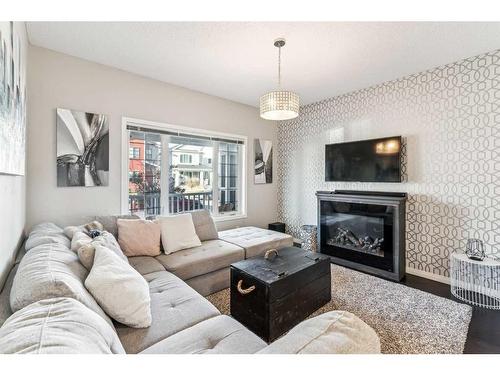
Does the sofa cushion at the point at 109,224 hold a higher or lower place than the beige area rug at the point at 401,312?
higher

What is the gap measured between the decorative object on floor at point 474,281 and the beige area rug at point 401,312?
0.35 meters

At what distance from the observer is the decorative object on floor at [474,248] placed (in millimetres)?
2396

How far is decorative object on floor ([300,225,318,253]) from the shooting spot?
12.5 ft

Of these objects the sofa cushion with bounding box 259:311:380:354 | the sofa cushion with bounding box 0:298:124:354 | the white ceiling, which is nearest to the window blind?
the white ceiling

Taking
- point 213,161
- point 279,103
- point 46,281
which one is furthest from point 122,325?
point 213,161

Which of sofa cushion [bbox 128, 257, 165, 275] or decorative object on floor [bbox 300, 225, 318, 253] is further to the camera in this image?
decorative object on floor [bbox 300, 225, 318, 253]

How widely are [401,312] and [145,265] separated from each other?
244cm

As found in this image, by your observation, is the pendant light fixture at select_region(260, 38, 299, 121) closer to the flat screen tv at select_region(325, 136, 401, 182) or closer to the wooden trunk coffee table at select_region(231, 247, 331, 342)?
the wooden trunk coffee table at select_region(231, 247, 331, 342)

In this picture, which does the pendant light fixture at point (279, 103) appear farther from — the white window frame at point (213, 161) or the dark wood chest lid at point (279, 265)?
the white window frame at point (213, 161)

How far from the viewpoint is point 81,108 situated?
262cm

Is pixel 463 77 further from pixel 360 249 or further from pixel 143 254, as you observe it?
pixel 143 254

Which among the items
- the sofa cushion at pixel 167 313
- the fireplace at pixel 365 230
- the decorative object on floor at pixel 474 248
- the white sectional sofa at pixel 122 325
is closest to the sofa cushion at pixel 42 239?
the white sectional sofa at pixel 122 325

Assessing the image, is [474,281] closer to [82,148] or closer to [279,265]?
[279,265]

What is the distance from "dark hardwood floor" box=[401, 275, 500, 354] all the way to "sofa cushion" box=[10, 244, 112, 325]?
2.50m
